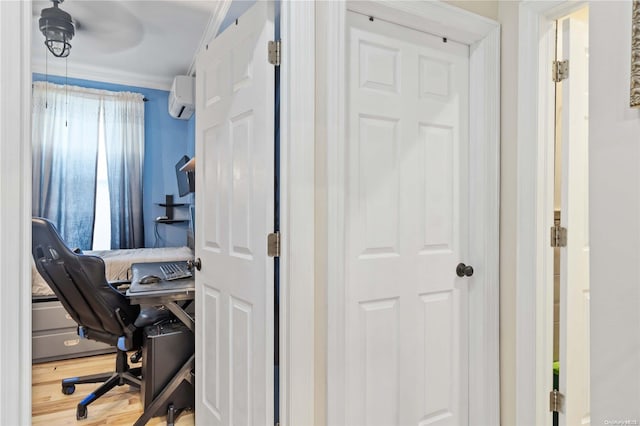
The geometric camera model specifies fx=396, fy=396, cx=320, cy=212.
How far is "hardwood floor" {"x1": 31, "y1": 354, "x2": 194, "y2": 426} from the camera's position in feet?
7.14

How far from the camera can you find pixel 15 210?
0.99 meters

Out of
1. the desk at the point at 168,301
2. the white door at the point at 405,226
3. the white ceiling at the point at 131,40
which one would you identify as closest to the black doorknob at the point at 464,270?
the white door at the point at 405,226

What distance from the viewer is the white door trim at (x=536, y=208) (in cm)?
162

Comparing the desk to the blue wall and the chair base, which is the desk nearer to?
the chair base

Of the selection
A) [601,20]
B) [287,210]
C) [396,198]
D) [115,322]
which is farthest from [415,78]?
[115,322]

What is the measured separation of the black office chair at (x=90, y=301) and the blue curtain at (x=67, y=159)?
7.65 feet

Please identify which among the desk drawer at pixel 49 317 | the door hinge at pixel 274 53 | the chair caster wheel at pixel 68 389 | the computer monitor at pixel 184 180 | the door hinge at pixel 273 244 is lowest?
the chair caster wheel at pixel 68 389

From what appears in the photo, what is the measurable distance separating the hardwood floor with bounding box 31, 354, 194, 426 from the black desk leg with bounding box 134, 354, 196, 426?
14 centimetres

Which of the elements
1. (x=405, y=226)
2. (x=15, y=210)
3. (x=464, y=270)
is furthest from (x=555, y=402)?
(x=15, y=210)

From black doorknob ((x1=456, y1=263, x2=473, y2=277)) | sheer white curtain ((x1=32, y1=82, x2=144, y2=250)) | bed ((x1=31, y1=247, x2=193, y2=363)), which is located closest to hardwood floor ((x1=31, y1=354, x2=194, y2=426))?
bed ((x1=31, y1=247, x2=193, y2=363))

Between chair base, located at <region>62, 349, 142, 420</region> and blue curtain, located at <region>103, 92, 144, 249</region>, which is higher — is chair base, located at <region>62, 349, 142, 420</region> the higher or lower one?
the lower one

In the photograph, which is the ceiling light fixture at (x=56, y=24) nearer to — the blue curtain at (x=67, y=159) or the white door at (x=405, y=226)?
the blue curtain at (x=67, y=159)

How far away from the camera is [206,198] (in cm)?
189

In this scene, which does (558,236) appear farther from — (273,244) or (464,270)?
(273,244)
